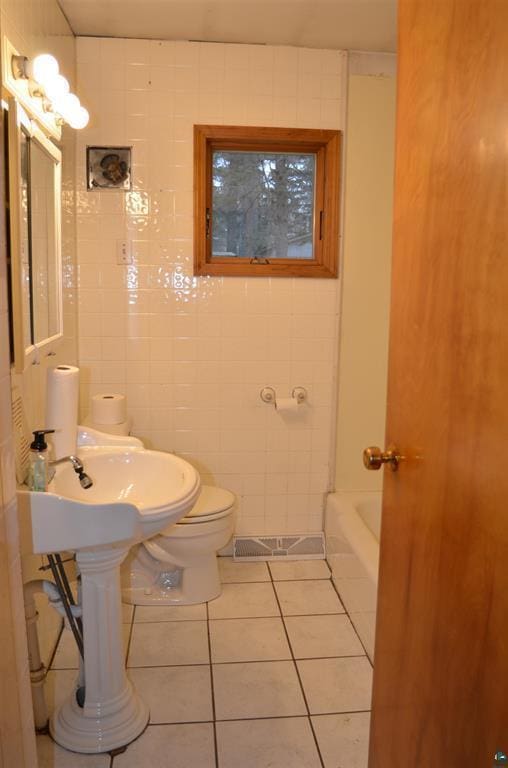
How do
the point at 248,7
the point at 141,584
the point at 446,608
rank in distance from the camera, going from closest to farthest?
the point at 446,608, the point at 248,7, the point at 141,584

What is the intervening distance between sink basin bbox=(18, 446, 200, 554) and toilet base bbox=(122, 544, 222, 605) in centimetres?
75

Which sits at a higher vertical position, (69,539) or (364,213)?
(364,213)

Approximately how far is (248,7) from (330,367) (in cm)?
153

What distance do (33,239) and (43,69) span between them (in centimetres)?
46

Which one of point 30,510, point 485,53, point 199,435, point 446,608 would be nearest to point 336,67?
point 199,435

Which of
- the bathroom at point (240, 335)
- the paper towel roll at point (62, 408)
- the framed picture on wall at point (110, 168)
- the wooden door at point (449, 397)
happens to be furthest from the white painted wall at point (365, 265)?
the wooden door at point (449, 397)

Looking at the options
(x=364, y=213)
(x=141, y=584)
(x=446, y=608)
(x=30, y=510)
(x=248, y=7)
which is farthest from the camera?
(x=364, y=213)

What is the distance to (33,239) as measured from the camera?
185 centimetres

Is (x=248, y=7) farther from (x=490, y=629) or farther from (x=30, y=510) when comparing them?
(x=490, y=629)

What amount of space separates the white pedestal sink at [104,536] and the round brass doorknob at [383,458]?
23.9 inches

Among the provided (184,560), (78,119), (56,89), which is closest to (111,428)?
(184,560)

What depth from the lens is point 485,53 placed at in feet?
2.83

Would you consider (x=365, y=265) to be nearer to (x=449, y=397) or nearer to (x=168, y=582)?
(x=168, y=582)

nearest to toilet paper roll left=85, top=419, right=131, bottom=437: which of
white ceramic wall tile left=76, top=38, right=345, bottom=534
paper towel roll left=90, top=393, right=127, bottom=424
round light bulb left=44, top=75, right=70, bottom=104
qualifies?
paper towel roll left=90, top=393, right=127, bottom=424
